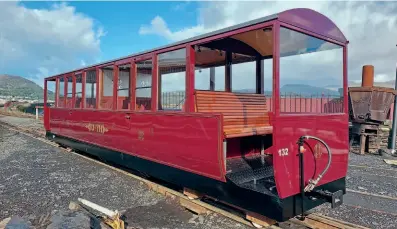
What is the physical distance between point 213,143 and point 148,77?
2072 millimetres

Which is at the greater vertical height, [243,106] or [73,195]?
[243,106]

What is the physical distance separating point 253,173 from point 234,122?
33.9 inches

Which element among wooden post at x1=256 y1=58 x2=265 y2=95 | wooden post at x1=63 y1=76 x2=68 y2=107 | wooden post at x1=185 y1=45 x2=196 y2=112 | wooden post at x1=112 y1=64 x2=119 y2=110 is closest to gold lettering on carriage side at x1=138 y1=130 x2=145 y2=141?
wooden post at x1=112 y1=64 x2=119 y2=110

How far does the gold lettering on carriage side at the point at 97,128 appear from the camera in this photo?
740 centimetres

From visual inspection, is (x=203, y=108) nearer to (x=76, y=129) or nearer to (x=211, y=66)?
(x=211, y=66)

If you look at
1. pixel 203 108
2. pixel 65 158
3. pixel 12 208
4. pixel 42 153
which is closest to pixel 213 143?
pixel 203 108

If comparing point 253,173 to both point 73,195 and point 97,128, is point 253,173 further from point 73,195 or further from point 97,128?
point 97,128

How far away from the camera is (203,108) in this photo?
499 cm

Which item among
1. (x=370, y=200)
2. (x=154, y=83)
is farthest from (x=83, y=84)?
(x=370, y=200)

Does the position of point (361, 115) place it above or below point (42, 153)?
above

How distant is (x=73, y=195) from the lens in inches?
233

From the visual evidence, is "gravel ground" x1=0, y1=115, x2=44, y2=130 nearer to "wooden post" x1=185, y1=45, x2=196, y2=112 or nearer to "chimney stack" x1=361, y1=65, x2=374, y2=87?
"wooden post" x1=185, y1=45, x2=196, y2=112

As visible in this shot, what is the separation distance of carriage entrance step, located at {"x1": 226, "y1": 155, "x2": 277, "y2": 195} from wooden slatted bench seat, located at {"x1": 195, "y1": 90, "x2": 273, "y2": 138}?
0.64 metres

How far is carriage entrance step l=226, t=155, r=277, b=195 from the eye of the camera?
169 inches
